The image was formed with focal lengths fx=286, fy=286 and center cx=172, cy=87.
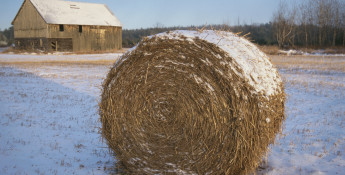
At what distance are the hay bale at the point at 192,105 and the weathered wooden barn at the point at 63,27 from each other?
3489 cm

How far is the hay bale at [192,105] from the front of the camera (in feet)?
12.2

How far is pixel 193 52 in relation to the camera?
12.8 feet

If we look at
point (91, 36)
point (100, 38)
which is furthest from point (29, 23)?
point (100, 38)

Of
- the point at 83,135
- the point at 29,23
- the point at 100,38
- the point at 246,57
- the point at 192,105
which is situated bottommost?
the point at 83,135

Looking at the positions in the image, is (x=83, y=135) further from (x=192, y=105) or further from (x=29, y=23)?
(x=29, y=23)

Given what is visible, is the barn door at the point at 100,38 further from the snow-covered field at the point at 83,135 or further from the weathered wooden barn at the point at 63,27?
the snow-covered field at the point at 83,135

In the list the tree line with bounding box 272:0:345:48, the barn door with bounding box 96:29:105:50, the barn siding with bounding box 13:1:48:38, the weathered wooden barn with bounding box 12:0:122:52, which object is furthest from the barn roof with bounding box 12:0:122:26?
the tree line with bounding box 272:0:345:48

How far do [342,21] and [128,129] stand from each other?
54.4 metres

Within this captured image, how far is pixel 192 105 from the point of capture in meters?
3.97

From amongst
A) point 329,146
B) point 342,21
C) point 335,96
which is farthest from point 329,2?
point 329,146

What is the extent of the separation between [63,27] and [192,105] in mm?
36778

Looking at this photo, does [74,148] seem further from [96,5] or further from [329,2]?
[329,2]

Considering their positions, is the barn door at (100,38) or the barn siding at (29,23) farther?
the barn door at (100,38)

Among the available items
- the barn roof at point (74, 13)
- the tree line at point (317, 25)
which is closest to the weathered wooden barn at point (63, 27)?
the barn roof at point (74, 13)
